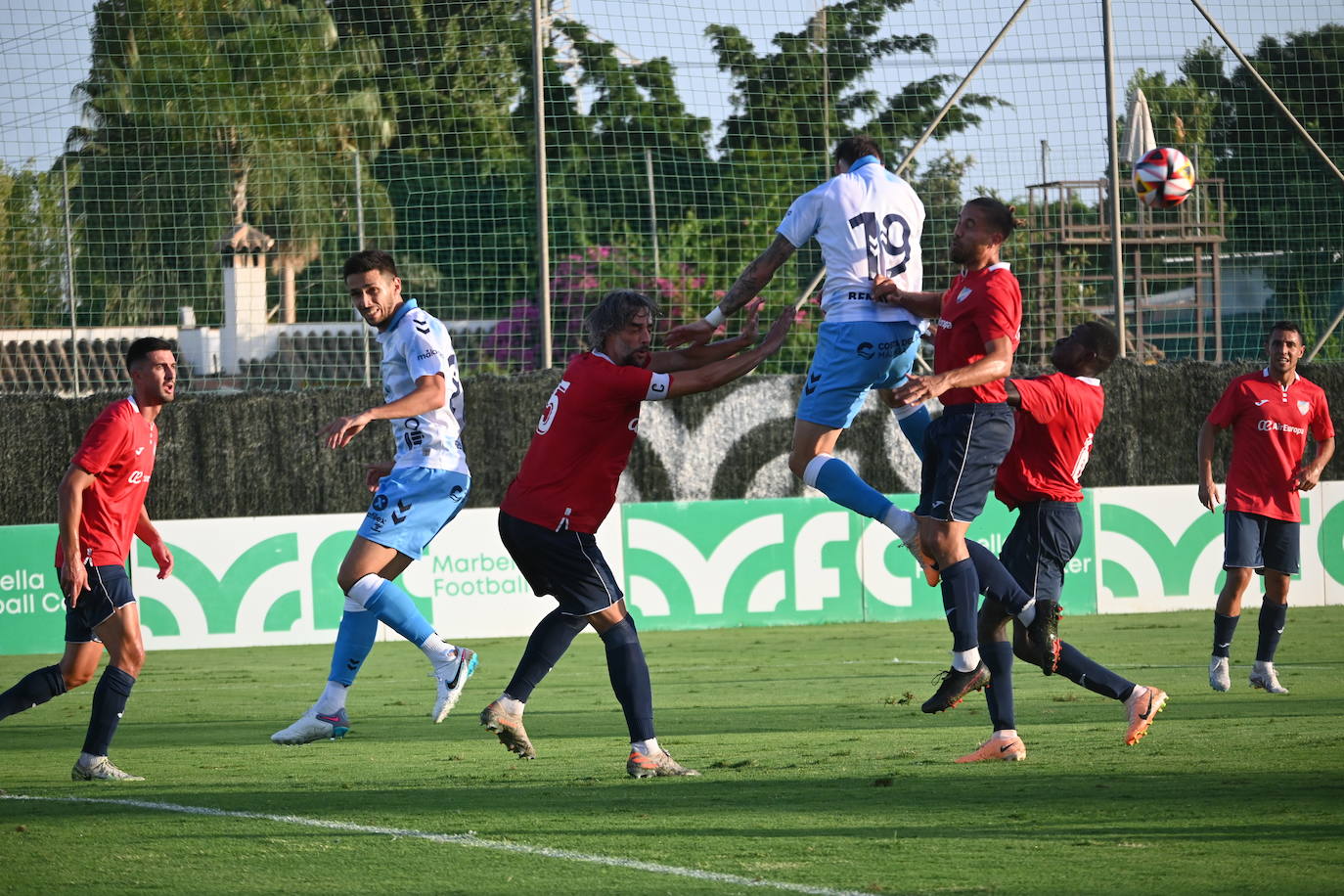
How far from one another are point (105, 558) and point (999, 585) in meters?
4.02

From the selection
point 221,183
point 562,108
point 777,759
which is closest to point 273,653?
point 221,183

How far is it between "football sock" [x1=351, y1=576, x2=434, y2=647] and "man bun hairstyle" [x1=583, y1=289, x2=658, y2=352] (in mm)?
1986

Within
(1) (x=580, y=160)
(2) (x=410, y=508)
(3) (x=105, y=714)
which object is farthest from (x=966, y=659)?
(1) (x=580, y=160)

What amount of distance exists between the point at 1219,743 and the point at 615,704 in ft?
13.3

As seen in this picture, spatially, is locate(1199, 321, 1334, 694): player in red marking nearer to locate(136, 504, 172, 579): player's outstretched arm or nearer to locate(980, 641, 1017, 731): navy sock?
locate(980, 641, 1017, 731): navy sock

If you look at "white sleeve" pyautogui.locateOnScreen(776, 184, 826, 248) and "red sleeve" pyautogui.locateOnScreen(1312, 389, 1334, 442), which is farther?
"red sleeve" pyautogui.locateOnScreen(1312, 389, 1334, 442)

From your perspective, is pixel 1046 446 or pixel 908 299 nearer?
pixel 1046 446

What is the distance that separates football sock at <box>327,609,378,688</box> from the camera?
25.6 feet

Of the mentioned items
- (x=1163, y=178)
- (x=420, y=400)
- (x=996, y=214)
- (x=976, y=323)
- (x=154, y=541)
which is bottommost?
(x=154, y=541)

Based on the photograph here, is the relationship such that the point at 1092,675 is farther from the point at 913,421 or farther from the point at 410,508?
the point at 410,508

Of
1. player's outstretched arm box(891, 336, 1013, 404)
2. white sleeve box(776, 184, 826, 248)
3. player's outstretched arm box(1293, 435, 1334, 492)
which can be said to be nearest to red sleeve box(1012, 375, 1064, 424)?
player's outstretched arm box(891, 336, 1013, 404)

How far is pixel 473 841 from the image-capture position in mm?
5133

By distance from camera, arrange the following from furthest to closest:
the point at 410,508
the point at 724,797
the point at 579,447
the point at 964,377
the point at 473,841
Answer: the point at 410,508, the point at 579,447, the point at 964,377, the point at 724,797, the point at 473,841

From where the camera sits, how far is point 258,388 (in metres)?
16.0
